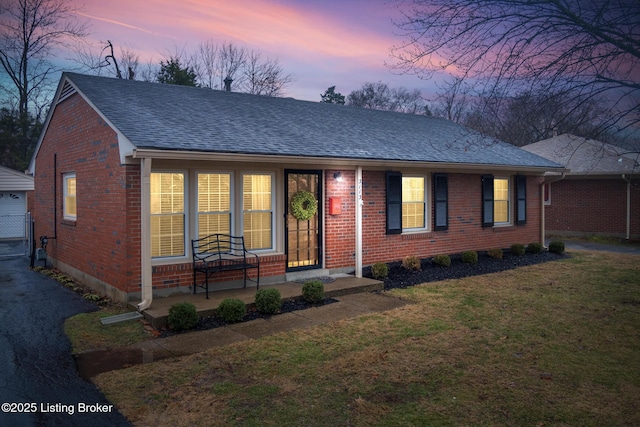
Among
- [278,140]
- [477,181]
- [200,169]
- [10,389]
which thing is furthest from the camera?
[477,181]

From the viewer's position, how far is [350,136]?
39.6 feet

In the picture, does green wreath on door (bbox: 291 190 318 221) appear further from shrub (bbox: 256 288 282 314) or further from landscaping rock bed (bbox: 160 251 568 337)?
shrub (bbox: 256 288 282 314)

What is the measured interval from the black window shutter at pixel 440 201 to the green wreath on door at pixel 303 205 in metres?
4.14

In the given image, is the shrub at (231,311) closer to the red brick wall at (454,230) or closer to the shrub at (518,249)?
the red brick wall at (454,230)

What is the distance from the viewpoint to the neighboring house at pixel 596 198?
19.7 metres

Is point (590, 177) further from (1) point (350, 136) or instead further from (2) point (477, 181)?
→ (1) point (350, 136)

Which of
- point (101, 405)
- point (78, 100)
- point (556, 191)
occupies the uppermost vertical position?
point (78, 100)

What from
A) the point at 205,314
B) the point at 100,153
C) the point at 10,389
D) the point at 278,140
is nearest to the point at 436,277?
A: the point at 278,140

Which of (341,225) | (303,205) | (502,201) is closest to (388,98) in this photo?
(502,201)

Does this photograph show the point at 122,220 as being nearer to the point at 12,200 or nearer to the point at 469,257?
the point at 469,257

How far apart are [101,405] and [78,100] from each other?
7.99m

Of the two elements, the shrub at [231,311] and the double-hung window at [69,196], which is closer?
the shrub at [231,311]

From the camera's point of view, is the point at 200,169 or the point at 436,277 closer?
the point at 200,169

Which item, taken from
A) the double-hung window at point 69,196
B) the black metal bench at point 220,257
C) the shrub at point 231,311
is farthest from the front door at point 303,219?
the double-hung window at point 69,196
